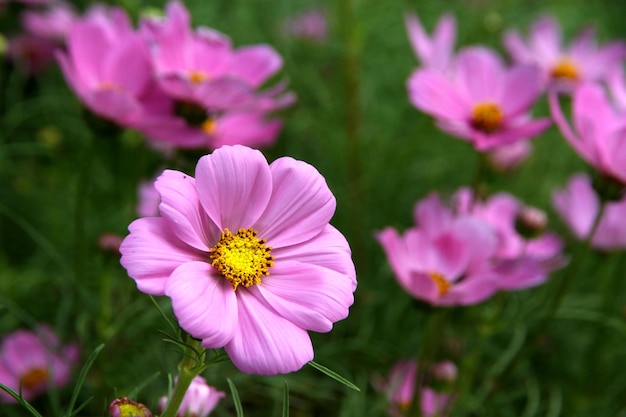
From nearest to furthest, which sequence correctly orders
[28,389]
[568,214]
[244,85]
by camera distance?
[244,85] → [28,389] → [568,214]

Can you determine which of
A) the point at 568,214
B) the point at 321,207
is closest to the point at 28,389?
the point at 321,207

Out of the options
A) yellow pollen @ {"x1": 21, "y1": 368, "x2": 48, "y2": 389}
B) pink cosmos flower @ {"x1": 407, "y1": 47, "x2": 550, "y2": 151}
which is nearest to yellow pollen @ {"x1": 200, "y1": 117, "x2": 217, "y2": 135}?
pink cosmos flower @ {"x1": 407, "y1": 47, "x2": 550, "y2": 151}

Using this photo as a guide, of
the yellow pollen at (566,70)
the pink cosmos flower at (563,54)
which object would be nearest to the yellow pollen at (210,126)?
the pink cosmos flower at (563,54)

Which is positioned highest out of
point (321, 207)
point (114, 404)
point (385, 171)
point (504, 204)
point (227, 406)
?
point (321, 207)

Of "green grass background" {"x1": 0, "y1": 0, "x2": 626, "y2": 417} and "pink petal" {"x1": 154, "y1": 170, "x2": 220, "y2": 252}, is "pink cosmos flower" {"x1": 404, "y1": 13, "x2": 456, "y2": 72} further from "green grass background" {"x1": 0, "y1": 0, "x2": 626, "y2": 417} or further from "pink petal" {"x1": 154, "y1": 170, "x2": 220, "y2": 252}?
"pink petal" {"x1": 154, "y1": 170, "x2": 220, "y2": 252}

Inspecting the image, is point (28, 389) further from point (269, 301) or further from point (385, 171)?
point (385, 171)

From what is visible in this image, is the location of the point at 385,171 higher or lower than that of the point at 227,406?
higher

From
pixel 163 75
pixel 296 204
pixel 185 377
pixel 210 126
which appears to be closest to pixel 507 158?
pixel 210 126
